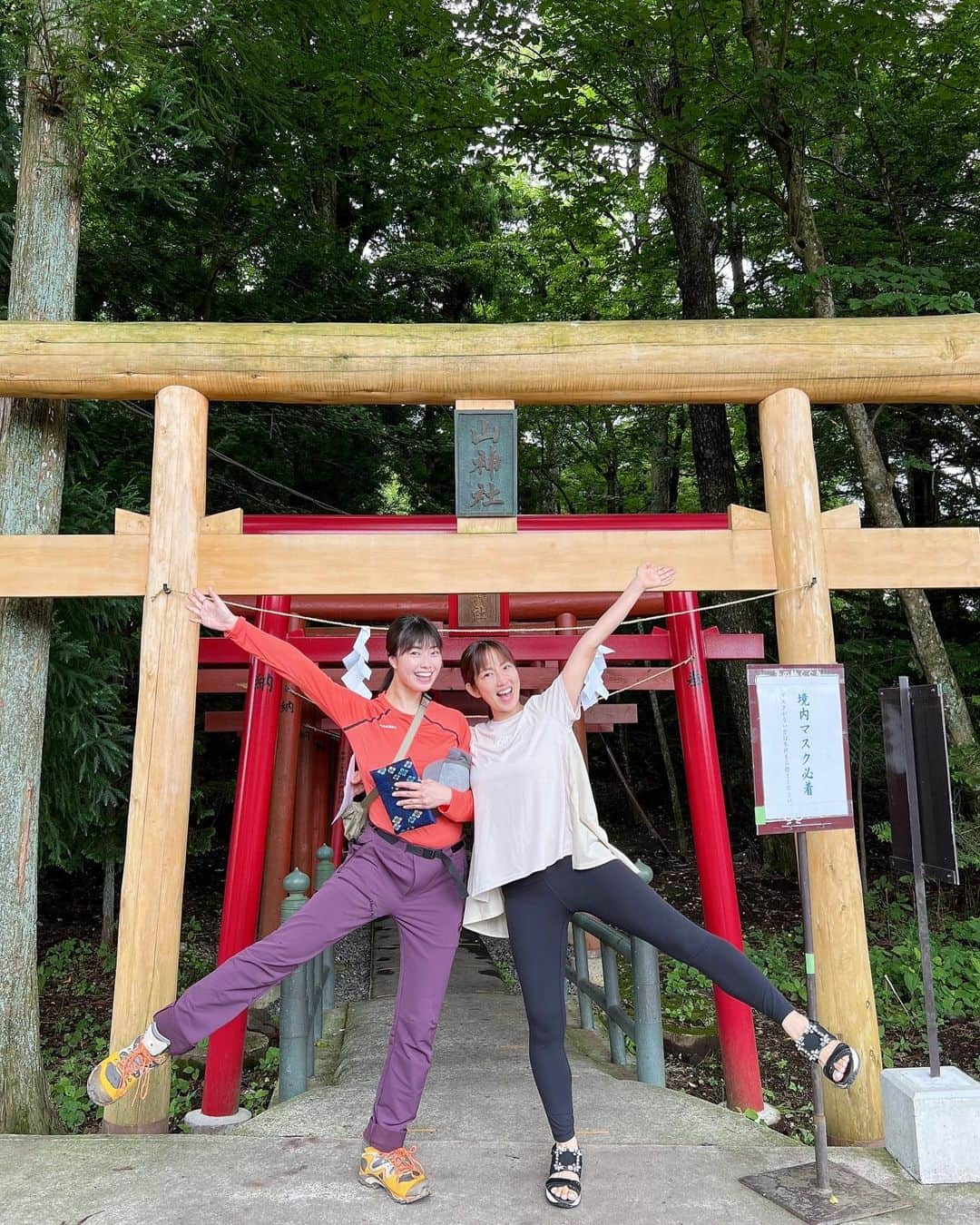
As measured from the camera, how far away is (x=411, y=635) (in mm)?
2912

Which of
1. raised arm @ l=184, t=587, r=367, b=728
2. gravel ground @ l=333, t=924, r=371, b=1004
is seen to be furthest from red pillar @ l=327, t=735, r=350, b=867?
raised arm @ l=184, t=587, r=367, b=728

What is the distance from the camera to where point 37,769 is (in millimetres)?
4445

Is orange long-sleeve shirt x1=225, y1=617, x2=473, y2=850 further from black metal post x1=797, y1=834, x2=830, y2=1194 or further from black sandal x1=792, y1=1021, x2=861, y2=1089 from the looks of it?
black sandal x1=792, y1=1021, x2=861, y2=1089

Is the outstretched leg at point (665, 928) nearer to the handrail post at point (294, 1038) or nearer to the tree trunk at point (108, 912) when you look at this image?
the handrail post at point (294, 1038)

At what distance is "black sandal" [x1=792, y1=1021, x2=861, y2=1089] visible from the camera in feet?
8.36

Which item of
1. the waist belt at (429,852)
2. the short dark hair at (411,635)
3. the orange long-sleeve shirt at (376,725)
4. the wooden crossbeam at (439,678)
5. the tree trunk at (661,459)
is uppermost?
the tree trunk at (661,459)

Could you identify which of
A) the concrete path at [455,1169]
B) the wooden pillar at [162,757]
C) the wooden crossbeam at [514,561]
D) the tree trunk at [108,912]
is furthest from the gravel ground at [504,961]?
the wooden crossbeam at [514,561]

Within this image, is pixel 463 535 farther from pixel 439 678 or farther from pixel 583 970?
pixel 439 678

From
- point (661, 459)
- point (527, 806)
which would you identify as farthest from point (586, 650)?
point (661, 459)

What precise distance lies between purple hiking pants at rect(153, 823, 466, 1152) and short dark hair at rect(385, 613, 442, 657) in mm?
594

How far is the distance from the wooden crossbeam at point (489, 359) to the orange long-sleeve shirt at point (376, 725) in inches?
55.0

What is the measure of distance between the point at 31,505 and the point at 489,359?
2438mm

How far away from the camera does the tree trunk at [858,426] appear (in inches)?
313

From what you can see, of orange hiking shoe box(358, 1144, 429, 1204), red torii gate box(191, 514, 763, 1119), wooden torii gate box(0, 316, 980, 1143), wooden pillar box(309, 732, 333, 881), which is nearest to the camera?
orange hiking shoe box(358, 1144, 429, 1204)
